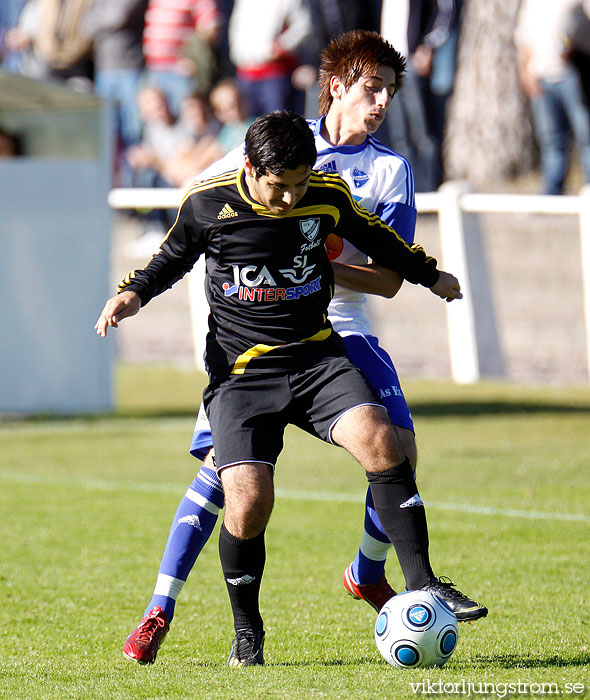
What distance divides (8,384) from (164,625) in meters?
9.28

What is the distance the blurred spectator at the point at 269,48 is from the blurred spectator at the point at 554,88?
261 centimetres

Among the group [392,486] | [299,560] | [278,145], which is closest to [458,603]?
[392,486]

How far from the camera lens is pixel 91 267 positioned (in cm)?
1392

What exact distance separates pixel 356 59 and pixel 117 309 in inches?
62.4

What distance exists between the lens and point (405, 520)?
16.0ft

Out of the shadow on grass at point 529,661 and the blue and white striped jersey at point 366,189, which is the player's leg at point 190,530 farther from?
the shadow on grass at point 529,661

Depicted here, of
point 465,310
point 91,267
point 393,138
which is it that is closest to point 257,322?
point 91,267

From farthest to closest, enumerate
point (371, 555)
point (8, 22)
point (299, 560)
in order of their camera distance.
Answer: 1. point (8, 22)
2. point (299, 560)
3. point (371, 555)

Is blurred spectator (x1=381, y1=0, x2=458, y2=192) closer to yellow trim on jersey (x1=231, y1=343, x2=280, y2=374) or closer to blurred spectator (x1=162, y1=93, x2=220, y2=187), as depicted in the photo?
blurred spectator (x1=162, y1=93, x2=220, y2=187)

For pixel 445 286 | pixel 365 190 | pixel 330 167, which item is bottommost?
pixel 445 286

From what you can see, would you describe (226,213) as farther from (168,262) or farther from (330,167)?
(330,167)

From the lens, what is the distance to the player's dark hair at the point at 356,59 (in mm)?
5598

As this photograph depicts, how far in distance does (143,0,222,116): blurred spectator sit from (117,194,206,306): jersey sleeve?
11979 mm

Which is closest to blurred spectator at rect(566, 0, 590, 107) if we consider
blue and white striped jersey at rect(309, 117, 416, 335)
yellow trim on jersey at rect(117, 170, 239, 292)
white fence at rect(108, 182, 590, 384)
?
white fence at rect(108, 182, 590, 384)
